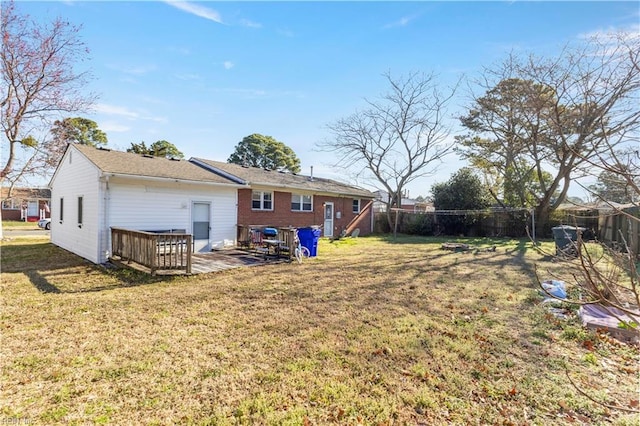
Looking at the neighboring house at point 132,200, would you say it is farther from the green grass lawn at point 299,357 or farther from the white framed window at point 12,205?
the white framed window at point 12,205

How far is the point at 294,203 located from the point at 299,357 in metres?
13.2

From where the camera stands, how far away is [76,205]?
38.5 ft

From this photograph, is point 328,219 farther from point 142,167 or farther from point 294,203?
point 142,167

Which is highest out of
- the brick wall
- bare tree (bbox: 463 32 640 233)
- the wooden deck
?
bare tree (bbox: 463 32 640 233)

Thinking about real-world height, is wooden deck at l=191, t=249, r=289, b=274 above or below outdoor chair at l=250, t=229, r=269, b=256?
below

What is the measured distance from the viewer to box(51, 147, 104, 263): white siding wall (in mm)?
9930

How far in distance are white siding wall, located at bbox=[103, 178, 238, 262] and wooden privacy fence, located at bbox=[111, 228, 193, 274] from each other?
1096mm

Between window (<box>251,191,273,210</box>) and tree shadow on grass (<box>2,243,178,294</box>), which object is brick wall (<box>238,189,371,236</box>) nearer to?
window (<box>251,191,273,210</box>)

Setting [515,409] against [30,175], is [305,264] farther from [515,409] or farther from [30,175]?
[30,175]

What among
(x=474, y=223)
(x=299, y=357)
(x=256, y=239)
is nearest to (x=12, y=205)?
(x=256, y=239)

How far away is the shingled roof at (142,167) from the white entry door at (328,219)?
7202 mm

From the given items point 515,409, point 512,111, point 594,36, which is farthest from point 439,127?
point 515,409

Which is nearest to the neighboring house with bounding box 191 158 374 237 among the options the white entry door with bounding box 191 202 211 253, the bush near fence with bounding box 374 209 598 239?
the white entry door with bounding box 191 202 211 253

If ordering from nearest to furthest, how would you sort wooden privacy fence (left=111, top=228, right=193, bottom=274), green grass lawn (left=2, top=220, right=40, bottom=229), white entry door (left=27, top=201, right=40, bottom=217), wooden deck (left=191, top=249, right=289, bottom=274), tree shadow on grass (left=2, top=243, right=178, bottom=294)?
tree shadow on grass (left=2, top=243, right=178, bottom=294) → wooden privacy fence (left=111, top=228, right=193, bottom=274) → wooden deck (left=191, top=249, right=289, bottom=274) → green grass lawn (left=2, top=220, right=40, bottom=229) → white entry door (left=27, top=201, right=40, bottom=217)
